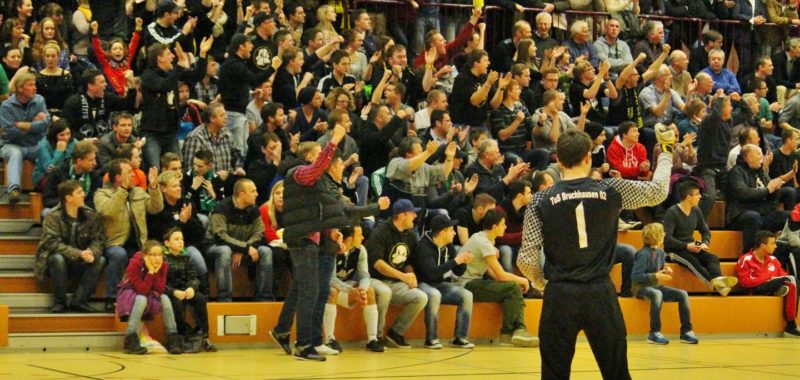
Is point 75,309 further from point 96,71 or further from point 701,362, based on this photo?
point 701,362

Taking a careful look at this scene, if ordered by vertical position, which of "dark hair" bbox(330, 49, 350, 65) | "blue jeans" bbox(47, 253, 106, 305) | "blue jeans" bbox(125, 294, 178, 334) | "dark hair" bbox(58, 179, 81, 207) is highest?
"dark hair" bbox(330, 49, 350, 65)

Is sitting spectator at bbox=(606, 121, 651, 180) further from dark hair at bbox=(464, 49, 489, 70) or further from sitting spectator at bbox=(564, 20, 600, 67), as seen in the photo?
sitting spectator at bbox=(564, 20, 600, 67)

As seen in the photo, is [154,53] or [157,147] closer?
[157,147]

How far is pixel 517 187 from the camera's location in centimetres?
1448

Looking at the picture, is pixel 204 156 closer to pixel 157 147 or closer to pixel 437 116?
pixel 157 147

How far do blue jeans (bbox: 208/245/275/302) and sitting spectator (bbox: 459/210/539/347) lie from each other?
2.09 meters

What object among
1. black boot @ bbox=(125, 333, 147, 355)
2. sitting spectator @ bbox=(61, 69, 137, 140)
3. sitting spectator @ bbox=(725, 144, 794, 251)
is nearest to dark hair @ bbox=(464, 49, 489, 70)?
sitting spectator @ bbox=(725, 144, 794, 251)

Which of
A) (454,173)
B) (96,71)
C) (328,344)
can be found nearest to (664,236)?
(454,173)

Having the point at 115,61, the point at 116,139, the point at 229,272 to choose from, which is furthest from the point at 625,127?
the point at 116,139

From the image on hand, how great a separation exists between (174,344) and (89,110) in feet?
12.2

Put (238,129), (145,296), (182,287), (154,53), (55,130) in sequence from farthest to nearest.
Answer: (238,129)
(154,53)
(55,130)
(182,287)
(145,296)

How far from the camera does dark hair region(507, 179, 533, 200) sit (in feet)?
47.5

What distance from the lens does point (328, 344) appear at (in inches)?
491

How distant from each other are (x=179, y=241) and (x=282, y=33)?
4.74 m
